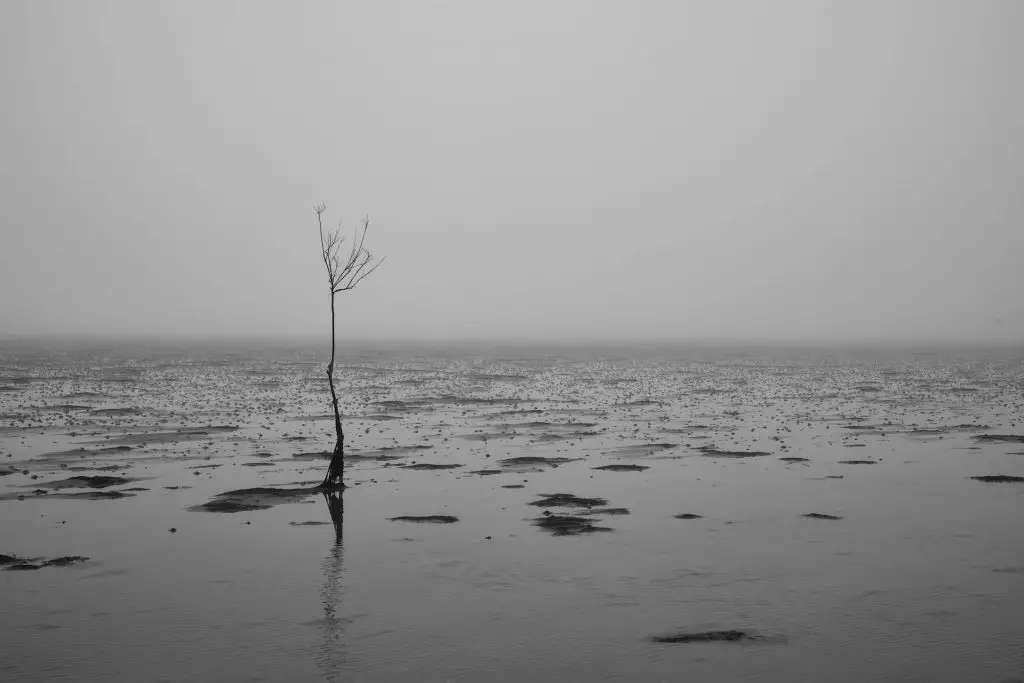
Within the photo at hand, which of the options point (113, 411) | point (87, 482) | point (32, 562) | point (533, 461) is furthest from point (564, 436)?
point (113, 411)

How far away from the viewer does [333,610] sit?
1337 centimetres

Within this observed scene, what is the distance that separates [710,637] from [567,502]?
9702 millimetres

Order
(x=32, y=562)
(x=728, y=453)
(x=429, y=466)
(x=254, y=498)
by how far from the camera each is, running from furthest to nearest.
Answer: (x=728, y=453)
(x=429, y=466)
(x=254, y=498)
(x=32, y=562)

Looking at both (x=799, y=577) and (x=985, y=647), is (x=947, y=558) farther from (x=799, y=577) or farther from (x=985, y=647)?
(x=985, y=647)

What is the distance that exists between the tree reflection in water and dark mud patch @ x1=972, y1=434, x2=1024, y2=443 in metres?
27.6

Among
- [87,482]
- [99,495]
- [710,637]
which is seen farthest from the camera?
[87,482]

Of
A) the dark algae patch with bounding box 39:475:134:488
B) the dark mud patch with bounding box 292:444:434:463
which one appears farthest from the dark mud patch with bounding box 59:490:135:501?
the dark mud patch with bounding box 292:444:434:463

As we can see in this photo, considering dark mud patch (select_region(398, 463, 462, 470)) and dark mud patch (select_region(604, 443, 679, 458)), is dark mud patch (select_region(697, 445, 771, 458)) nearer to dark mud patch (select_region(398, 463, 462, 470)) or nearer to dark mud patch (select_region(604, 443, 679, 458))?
dark mud patch (select_region(604, 443, 679, 458))

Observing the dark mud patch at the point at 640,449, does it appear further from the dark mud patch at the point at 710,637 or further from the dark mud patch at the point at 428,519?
the dark mud patch at the point at 710,637

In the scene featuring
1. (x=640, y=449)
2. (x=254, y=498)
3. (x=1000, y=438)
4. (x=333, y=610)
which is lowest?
(x=333, y=610)

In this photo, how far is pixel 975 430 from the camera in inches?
1459

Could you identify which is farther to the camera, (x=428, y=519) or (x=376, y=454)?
(x=376, y=454)

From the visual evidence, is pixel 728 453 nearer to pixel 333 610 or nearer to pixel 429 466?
pixel 429 466

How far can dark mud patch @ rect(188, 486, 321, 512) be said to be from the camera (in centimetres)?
2092
